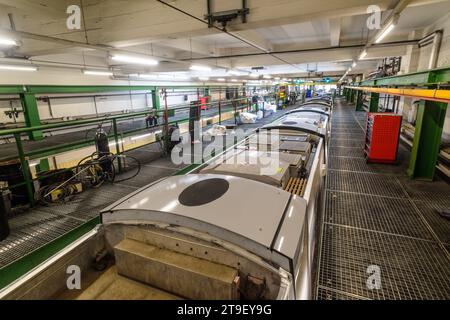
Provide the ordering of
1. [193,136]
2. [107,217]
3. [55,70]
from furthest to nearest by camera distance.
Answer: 1. [55,70]
2. [193,136]
3. [107,217]

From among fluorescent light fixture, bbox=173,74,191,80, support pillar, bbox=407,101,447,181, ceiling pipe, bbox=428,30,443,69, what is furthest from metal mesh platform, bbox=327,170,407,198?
fluorescent light fixture, bbox=173,74,191,80

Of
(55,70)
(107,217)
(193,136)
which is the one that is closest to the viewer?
(107,217)

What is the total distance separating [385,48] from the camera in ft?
27.4

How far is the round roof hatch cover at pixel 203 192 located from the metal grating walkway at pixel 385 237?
136cm

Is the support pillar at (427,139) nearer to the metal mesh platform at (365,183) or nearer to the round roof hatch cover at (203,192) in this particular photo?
the metal mesh platform at (365,183)

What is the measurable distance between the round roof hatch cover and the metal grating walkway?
1364 mm

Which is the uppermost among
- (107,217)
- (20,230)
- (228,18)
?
(228,18)

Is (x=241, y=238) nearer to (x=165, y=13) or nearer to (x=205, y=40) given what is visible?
(x=165, y=13)

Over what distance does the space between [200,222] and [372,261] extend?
214 centimetres

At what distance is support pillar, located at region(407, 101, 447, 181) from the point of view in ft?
13.2

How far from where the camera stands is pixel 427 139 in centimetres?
427

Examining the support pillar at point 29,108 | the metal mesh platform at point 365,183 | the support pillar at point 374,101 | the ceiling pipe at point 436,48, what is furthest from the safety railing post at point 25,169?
the support pillar at point 374,101

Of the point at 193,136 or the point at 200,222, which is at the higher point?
the point at 200,222

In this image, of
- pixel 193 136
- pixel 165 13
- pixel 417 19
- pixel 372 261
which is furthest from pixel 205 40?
pixel 372 261
